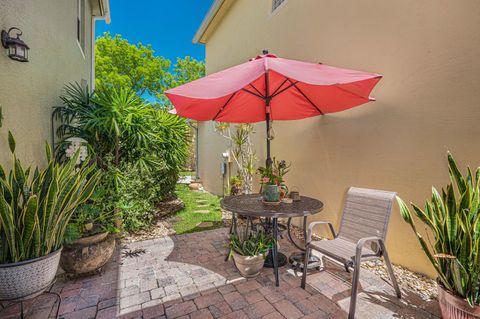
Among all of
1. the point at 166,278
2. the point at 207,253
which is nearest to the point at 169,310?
the point at 166,278

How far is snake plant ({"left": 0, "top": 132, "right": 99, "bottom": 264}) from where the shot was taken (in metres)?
2.17

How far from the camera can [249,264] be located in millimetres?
3188

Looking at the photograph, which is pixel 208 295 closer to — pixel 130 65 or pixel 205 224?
pixel 205 224

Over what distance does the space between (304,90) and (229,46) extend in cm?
620

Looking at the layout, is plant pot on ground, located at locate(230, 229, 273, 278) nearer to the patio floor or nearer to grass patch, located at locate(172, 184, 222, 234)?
the patio floor

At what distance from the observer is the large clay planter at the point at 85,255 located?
3058 millimetres

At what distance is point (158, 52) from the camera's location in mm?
24406

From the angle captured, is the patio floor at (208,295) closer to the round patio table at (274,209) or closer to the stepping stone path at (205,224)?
the round patio table at (274,209)

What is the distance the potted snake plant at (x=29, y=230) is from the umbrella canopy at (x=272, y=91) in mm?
1682

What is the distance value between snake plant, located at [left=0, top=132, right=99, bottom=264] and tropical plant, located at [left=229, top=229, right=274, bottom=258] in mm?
2029

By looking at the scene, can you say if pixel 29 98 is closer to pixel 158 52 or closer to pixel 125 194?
pixel 125 194

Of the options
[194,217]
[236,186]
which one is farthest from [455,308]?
[194,217]

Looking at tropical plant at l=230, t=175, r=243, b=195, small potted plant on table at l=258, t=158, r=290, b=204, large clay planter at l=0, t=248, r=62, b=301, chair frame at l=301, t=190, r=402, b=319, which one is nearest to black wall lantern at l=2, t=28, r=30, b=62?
large clay planter at l=0, t=248, r=62, b=301

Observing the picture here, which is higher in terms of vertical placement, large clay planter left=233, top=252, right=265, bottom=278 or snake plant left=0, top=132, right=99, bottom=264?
snake plant left=0, top=132, right=99, bottom=264
